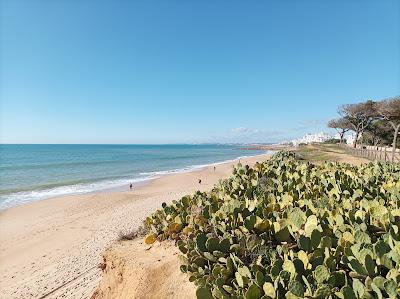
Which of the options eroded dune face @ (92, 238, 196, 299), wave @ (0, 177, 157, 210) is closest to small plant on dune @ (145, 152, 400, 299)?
eroded dune face @ (92, 238, 196, 299)

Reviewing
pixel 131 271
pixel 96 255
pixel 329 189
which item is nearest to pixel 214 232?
pixel 131 271

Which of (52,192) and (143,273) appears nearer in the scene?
(143,273)

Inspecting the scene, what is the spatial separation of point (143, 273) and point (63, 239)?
9.52 metres

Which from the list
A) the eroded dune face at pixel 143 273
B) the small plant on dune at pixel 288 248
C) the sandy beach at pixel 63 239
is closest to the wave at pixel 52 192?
the sandy beach at pixel 63 239

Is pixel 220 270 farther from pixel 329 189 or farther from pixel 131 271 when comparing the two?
pixel 329 189

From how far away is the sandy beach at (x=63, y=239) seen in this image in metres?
7.62

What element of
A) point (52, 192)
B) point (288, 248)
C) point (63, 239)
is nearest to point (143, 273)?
point (288, 248)

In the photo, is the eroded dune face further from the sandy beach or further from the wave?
the wave

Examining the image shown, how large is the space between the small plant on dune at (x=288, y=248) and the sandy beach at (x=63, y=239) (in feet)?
11.4

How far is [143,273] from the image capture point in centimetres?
375

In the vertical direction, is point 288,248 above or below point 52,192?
above

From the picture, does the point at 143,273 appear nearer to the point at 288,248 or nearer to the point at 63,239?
the point at 288,248

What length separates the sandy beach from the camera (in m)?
7.62

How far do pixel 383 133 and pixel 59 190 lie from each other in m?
48.5
